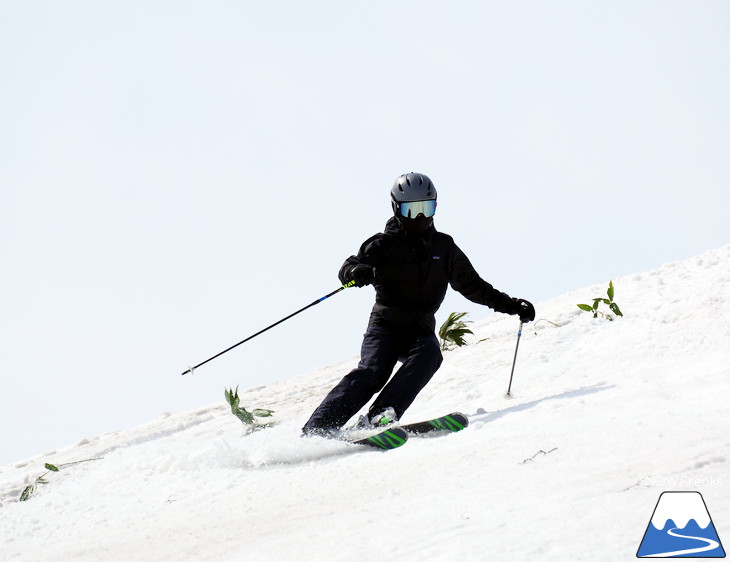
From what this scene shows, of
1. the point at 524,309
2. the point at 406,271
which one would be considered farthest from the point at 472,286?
the point at 406,271

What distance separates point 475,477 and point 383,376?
6.25ft

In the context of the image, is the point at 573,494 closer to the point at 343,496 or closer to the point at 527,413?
the point at 343,496

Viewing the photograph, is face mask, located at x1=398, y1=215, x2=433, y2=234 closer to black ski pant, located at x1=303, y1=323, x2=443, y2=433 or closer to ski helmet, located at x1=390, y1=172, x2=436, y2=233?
ski helmet, located at x1=390, y1=172, x2=436, y2=233

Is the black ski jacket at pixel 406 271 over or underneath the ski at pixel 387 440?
over

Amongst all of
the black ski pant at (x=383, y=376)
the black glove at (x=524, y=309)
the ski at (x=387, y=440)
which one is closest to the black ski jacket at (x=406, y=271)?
the black ski pant at (x=383, y=376)

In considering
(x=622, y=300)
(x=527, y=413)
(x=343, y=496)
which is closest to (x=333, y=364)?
(x=622, y=300)

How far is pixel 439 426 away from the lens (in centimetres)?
506

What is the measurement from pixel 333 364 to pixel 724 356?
5.48 metres

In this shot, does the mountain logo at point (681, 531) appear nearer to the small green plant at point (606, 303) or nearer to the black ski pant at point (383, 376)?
the black ski pant at point (383, 376)

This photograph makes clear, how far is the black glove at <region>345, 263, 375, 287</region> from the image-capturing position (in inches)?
223

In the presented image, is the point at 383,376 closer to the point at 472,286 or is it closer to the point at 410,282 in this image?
the point at 410,282

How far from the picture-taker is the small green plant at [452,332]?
27.8 feet

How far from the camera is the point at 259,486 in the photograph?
4.52 m

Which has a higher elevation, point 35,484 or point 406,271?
point 406,271
